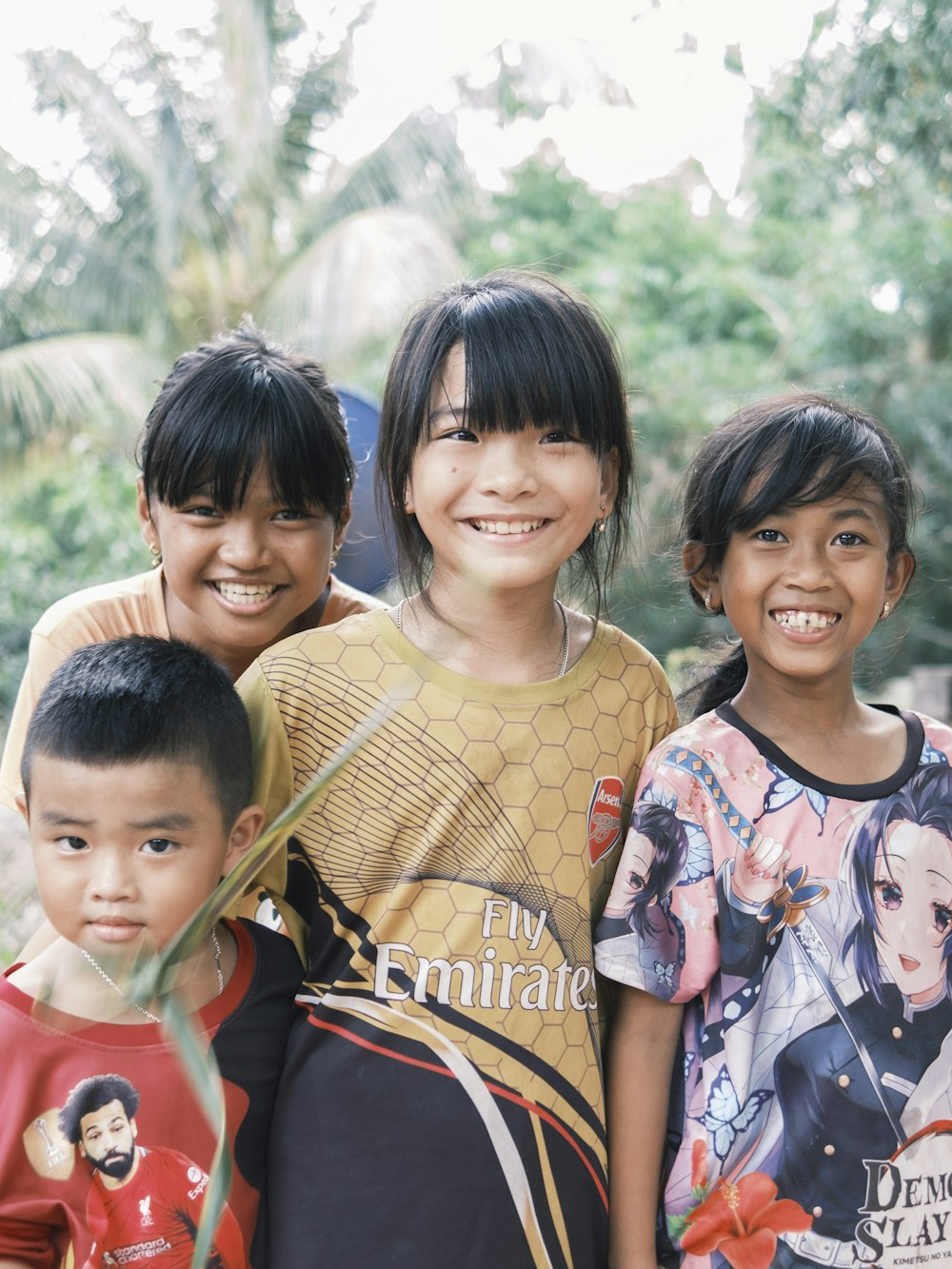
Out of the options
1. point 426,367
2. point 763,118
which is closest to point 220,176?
point 763,118

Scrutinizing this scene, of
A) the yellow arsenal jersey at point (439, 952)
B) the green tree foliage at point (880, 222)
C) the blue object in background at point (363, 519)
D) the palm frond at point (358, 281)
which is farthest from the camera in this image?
the palm frond at point (358, 281)

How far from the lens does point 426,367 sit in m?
1.64

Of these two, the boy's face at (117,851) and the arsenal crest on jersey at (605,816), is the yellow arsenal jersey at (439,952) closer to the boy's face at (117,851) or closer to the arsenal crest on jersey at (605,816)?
the arsenal crest on jersey at (605,816)

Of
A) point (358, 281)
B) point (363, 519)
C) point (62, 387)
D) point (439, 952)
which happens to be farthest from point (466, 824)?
point (62, 387)

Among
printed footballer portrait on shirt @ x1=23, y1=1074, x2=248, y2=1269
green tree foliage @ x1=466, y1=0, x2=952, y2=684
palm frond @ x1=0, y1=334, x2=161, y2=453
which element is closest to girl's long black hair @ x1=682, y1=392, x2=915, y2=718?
printed footballer portrait on shirt @ x1=23, y1=1074, x2=248, y2=1269

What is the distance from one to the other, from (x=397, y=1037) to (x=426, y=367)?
801mm

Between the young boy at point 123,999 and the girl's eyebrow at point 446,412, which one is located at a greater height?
the girl's eyebrow at point 446,412

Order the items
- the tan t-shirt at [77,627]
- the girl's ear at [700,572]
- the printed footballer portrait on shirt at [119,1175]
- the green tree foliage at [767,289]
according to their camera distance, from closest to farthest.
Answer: the printed footballer portrait on shirt at [119,1175]
the girl's ear at [700,572]
the tan t-shirt at [77,627]
the green tree foliage at [767,289]

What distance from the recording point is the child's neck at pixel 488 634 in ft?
5.43

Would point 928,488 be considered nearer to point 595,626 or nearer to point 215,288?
point 215,288

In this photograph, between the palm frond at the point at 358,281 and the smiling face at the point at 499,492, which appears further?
the palm frond at the point at 358,281

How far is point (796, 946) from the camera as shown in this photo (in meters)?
1.57

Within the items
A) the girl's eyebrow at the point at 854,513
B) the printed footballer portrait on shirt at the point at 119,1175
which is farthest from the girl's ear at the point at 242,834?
the girl's eyebrow at the point at 854,513

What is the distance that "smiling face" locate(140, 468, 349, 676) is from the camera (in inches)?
75.2
